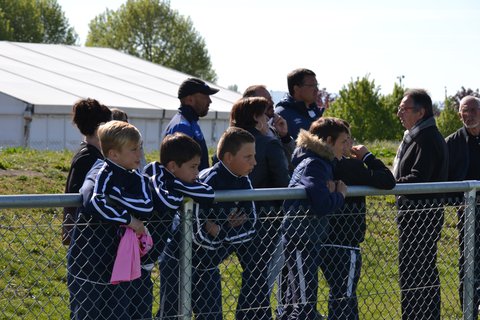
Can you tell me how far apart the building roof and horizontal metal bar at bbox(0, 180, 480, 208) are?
61.0 ft

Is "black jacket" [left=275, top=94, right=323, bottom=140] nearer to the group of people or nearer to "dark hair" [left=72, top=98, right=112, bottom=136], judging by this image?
the group of people

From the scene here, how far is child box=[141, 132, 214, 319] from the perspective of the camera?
190 inches

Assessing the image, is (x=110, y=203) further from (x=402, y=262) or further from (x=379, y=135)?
(x=379, y=135)

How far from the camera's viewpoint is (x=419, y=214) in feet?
19.8

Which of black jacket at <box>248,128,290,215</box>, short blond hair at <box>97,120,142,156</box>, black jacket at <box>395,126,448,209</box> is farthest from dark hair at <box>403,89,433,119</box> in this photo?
short blond hair at <box>97,120,142,156</box>

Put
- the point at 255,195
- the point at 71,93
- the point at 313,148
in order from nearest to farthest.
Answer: the point at 255,195
the point at 313,148
the point at 71,93

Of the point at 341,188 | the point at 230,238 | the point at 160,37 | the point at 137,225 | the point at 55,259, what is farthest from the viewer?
the point at 160,37

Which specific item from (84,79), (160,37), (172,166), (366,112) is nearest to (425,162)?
(172,166)

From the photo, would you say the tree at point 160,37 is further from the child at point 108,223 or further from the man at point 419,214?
the child at point 108,223

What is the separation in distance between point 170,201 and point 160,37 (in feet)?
196

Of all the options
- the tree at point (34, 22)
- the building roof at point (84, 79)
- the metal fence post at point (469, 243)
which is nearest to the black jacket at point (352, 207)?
the metal fence post at point (469, 243)

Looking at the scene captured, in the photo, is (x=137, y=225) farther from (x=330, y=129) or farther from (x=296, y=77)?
(x=296, y=77)

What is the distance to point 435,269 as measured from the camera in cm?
647

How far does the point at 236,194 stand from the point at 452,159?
3.10m
